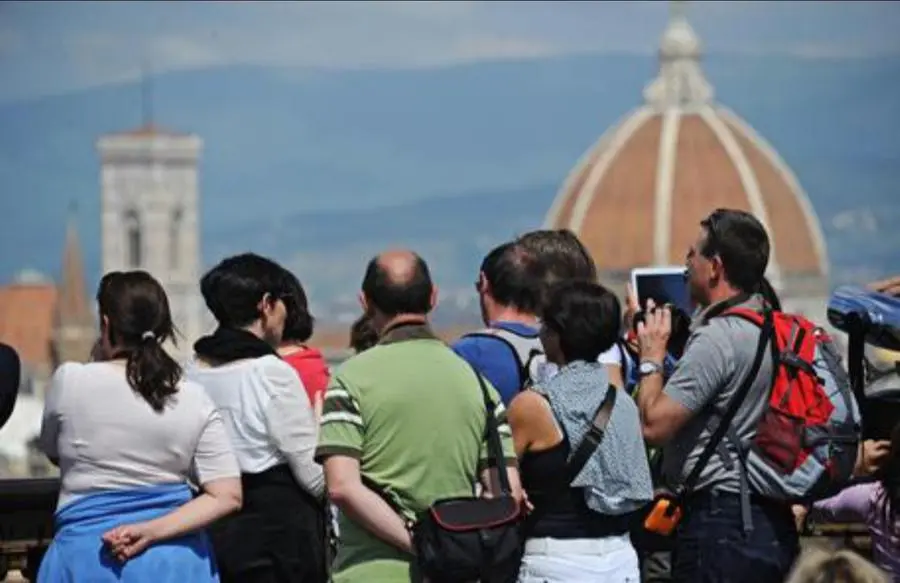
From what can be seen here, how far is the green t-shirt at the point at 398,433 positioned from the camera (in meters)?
7.67

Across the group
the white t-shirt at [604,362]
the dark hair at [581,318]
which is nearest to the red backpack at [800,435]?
the dark hair at [581,318]

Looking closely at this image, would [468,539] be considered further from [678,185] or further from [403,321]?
[678,185]

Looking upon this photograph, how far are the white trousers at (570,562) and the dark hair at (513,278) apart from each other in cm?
78

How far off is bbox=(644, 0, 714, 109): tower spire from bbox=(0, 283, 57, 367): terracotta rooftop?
28.9 metres

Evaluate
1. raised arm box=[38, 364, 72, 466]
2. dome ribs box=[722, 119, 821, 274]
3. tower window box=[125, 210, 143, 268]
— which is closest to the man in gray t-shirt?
raised arm box=[38, 364, 72, 466]

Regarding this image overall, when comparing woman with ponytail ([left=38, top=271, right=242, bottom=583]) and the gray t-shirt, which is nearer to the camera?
woman with ponytail ([left=38, top=271, right=242, bottom=583])

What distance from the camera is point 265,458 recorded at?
26.9 ft

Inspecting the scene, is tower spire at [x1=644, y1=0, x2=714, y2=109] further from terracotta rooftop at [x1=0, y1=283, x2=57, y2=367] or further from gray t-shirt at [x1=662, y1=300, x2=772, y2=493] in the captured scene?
gray t-shirt at [x1=662, y1=300, x2=772, y2=493]

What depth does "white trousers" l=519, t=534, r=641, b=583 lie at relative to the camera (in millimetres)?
7824

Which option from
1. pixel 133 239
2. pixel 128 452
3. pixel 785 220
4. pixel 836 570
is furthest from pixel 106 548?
pixel 133 239

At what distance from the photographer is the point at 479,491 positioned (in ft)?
25.7

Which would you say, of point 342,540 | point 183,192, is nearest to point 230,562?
point 342,540

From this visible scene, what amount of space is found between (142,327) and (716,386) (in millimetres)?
1281

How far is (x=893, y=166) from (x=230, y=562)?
152 meters
